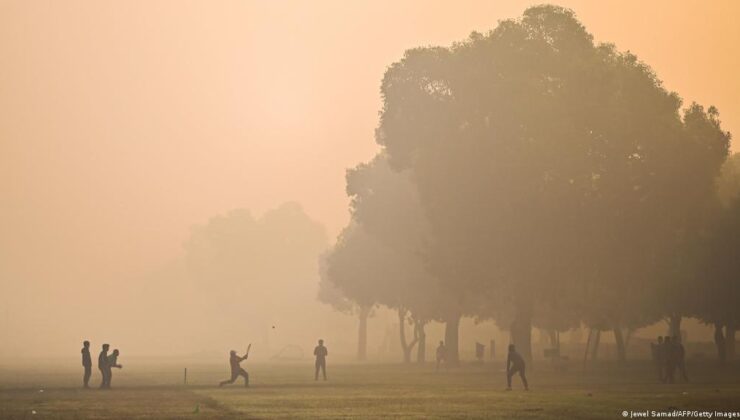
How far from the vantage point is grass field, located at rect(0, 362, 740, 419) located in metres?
32.1

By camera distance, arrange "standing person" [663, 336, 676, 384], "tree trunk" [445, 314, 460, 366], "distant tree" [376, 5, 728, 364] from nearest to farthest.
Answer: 1. "standing person" [663, 336, 676, 384]
2. "distant tree" [376, 5, 728, 364]
3. "tree trunk" [445, 314, 460, 366]

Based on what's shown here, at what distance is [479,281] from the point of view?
65938mm

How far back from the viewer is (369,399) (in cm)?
3956

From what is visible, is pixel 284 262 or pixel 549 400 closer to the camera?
pixel 549 400

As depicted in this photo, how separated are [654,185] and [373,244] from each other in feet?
110

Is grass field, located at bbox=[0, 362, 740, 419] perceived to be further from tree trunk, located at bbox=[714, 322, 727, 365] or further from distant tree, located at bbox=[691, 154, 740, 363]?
distant tree, located at bbox=[691, 154, 740, 363]

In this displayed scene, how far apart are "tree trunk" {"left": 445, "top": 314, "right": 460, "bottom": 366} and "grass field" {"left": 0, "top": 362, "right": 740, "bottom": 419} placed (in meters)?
25.1

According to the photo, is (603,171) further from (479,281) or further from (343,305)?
(343,305)

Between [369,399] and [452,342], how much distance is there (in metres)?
45.6

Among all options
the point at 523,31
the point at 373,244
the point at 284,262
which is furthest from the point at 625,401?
the point at 284,262

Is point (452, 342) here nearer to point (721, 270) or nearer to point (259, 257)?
point (721, 270)

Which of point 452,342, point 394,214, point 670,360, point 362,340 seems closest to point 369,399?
point 670,360

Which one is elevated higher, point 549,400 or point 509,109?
point 509,109

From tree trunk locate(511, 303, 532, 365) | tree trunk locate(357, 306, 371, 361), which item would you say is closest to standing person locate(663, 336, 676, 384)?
tree trunk locate(511, 303, 532, 365)
